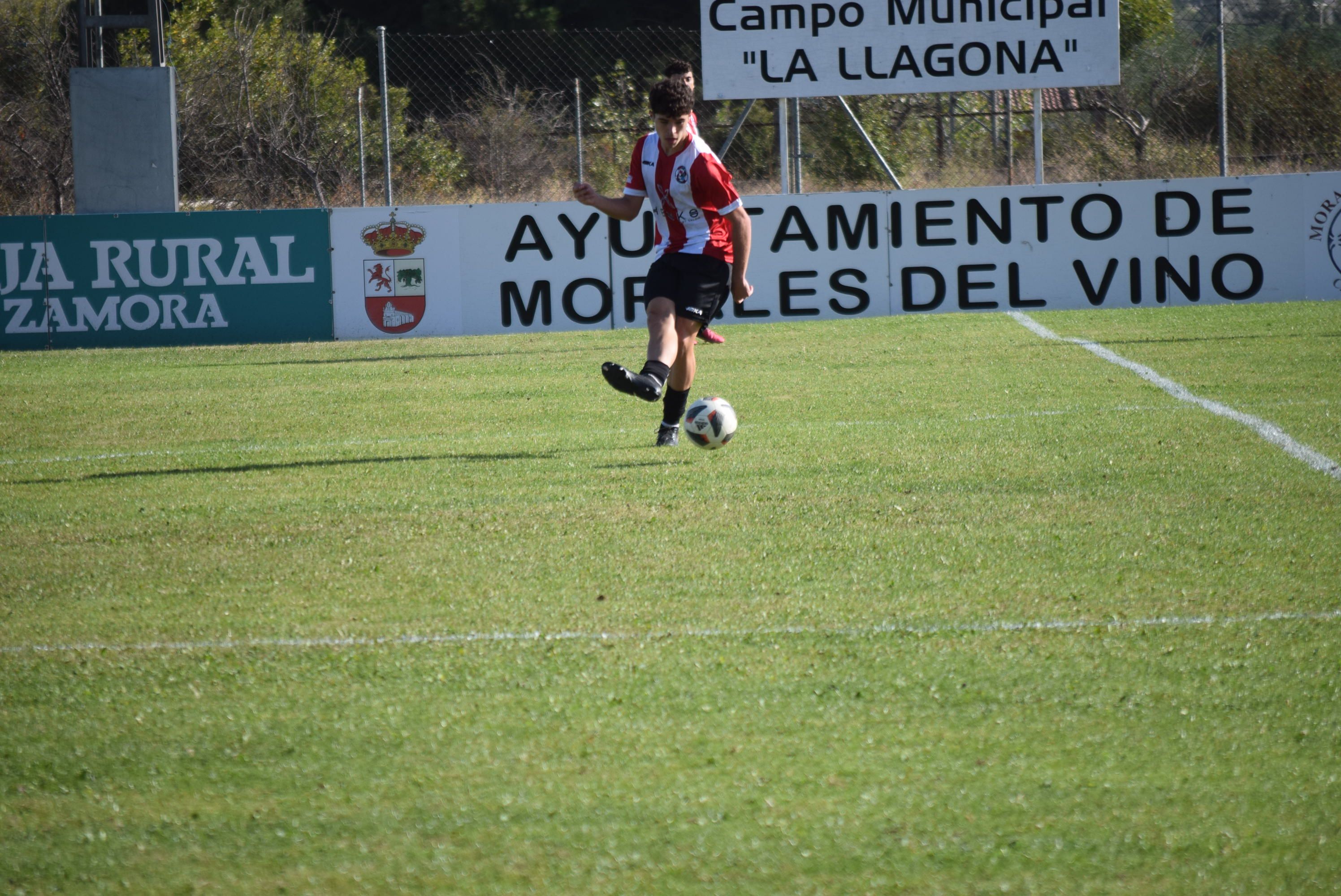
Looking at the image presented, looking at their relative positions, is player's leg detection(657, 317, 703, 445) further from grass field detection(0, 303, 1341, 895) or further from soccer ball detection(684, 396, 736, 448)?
soccer ball detection(684, 396, 736, 448)

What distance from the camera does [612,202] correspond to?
7.38m

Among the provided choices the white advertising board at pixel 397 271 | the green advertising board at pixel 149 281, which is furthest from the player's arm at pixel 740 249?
the green advertising board at pixel 149 281

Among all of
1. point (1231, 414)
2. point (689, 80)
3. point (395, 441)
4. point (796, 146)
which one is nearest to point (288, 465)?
point (395, 441)

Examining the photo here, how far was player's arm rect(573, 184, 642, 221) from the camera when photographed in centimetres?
732

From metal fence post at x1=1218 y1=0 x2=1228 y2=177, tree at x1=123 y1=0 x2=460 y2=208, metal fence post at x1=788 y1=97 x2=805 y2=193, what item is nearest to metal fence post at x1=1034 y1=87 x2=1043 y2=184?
Answer: metal fence post at x1=1218 y1=0 x2=1228 y2=177

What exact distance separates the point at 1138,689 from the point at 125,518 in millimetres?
3930

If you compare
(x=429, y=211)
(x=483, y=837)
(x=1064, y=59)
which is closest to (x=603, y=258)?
(x=429, y=211)

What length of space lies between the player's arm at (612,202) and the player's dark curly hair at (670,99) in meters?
0.50

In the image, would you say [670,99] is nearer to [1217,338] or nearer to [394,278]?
[1217,338]

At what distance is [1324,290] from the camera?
15.2 m

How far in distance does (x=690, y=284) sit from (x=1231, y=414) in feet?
9.51

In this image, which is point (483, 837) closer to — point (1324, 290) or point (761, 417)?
point (761, 417)

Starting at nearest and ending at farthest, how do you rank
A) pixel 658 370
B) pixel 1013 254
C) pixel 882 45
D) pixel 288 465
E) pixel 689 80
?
pixel 658 370 → pixel 288 465 → pixel 689 80 → pixel 1013 254 → pixel 882 45

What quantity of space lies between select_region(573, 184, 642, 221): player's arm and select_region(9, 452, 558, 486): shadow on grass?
1.30 metres
